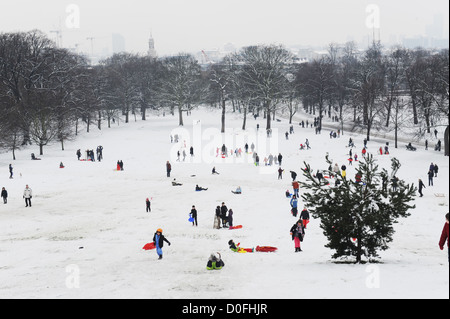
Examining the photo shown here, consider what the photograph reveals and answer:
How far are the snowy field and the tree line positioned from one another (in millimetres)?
6835

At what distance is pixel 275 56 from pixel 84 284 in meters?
56.6

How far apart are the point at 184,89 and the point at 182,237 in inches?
2227

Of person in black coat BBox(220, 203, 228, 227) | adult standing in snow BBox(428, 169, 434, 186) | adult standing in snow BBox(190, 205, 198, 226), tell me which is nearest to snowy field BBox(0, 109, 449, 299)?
adult standing in snow BBox(190, 205, 198, 226)

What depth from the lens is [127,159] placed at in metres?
Result: 45.6

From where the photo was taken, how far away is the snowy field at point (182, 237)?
13.1 metres

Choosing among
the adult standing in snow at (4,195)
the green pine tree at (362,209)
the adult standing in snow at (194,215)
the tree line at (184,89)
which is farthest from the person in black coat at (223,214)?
the tree line at (184,89)

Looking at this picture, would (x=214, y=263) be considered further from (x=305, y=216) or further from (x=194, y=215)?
(x=194, y=215)

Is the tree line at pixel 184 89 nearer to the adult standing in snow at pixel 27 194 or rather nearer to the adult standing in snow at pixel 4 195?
the adult standing in snow at pixel 4 195

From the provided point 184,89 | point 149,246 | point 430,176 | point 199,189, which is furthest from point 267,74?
point 149,246

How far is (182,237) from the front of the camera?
71.7 ft

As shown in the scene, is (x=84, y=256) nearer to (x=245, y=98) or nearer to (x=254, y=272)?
(x=254, y=272)

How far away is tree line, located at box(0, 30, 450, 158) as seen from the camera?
52.0 m

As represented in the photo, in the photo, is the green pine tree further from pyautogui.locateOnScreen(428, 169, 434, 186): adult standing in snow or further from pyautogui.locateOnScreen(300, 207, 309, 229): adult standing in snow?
pyautogui.locateOnScreen(428, 169, 434, 186): adult standing in snow

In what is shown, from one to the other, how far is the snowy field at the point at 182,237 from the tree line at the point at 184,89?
683 centimetres
